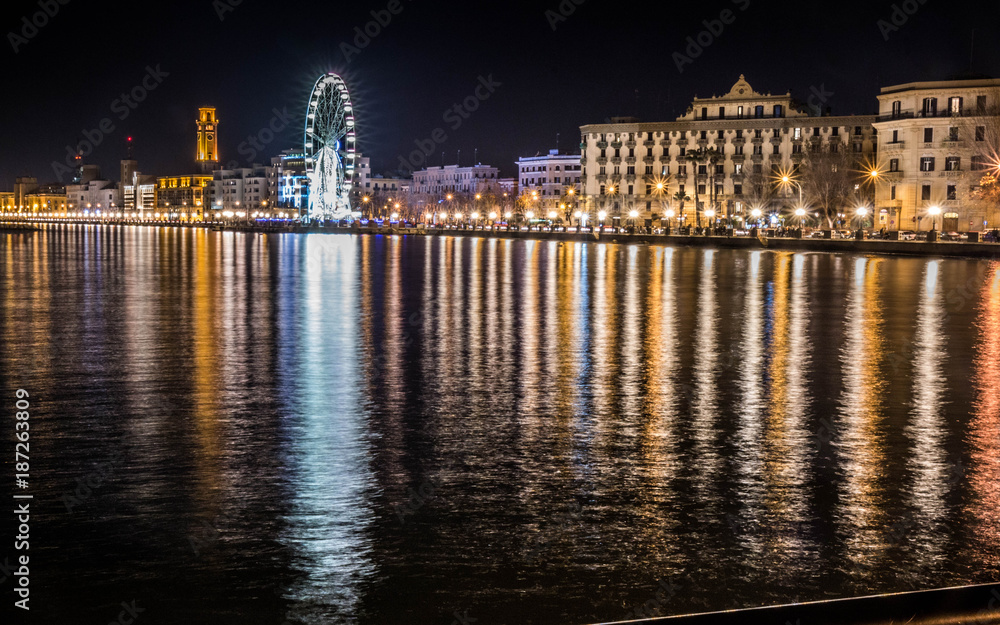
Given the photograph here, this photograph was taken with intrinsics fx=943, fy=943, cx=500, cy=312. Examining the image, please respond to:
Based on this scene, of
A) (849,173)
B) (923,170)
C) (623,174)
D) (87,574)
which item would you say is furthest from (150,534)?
(623,174)

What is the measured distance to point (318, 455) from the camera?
8812mm

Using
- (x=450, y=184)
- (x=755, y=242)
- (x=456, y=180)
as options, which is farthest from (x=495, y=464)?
(x=450, y=184)

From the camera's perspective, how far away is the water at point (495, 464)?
5.93 metres

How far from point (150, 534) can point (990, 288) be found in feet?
95.7

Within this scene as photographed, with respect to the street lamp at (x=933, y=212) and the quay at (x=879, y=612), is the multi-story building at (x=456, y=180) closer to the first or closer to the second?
the street lamp at (x=933, y=212)

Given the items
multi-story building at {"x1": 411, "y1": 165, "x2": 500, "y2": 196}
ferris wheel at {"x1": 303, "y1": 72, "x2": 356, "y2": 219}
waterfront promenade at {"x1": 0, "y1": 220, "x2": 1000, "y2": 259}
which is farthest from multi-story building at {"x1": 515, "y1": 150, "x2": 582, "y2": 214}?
ferris wheel at {"x1": 303, "y1": 72, "x2": 356, "y2": 219}

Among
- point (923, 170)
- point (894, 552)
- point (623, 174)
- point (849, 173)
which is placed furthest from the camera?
point (623, 174)

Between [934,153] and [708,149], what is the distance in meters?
24.3

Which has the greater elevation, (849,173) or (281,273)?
(849,173)

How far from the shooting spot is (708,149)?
3620 inches

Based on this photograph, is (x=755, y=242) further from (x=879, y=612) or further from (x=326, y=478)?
(x=879, y=612)

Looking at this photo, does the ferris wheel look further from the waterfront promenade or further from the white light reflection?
the white light reflection

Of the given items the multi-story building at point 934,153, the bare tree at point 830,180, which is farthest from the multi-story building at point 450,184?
the multi-story building at point 934,153

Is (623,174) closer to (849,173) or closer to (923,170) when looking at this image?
(849,173)
